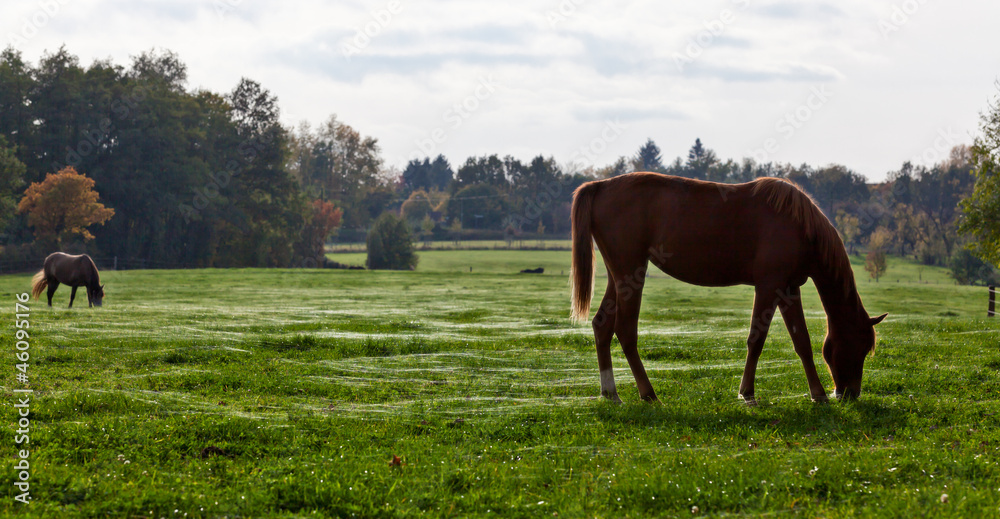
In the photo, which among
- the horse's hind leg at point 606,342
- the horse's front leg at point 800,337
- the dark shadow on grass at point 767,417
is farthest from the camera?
the horse's hind leg at point 606,342

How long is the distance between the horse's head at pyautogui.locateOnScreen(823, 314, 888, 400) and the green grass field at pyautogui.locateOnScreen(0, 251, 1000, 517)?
367 mm

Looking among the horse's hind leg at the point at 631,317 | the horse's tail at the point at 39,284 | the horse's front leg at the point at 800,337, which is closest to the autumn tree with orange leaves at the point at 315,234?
the horse's tail at the point at 39,284

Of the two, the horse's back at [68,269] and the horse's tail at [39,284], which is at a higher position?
the horse's back at [68,269]

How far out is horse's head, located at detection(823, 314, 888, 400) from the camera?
805cm

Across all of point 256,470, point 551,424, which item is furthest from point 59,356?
point 551,424

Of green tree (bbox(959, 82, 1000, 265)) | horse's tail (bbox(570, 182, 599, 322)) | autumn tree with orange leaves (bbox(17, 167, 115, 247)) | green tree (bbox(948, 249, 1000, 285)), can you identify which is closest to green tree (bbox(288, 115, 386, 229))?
autumn tree with orange leaves (bbox(17, 167, 115, 247))

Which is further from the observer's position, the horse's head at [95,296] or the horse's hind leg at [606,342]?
the horse's head at [95,296]

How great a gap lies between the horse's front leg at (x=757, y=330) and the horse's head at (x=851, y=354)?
89 centimetres

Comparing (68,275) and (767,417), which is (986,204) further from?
(68,275)

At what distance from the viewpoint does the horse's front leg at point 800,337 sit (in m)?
7.92

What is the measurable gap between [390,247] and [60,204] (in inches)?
1132

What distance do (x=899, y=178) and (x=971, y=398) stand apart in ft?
368

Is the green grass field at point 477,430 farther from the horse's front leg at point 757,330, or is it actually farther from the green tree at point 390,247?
the green tree at point 390,247

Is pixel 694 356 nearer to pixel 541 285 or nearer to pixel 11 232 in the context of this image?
pixel 541 285
